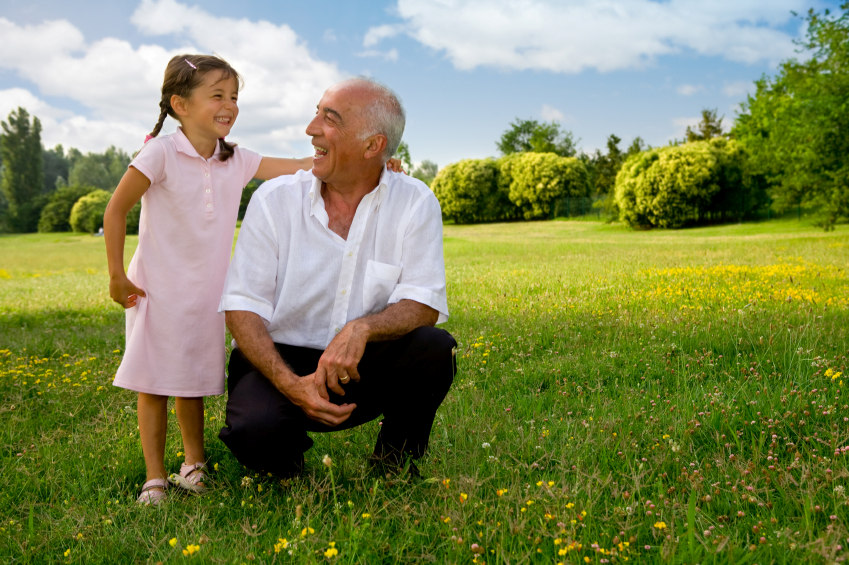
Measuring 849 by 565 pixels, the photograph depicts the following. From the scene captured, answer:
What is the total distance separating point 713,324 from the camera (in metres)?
5.71

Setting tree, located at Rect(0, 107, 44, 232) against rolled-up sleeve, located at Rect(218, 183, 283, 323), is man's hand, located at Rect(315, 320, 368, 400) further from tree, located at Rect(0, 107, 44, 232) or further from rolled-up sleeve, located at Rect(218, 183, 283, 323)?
tree, located at Rect(0, 107, 44, 232)

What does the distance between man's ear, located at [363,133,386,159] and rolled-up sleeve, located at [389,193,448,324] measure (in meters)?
0.31

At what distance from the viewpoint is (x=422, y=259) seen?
9.89 feet

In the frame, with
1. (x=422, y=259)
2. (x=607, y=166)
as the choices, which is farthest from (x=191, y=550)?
(x=607, y=166)

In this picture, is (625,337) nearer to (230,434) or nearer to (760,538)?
(760,538)

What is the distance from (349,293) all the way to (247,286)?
17.8 inches

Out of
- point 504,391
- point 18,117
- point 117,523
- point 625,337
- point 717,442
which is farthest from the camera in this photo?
point 18,117

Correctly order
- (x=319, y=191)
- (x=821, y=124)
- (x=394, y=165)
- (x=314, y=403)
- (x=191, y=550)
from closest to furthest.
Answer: (x=191, y=550) < (x=314, y=403) < (x=319, y=191) < (x=394, y=165) < (x=821, y=124)

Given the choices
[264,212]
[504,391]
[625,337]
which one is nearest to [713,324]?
[625,337]

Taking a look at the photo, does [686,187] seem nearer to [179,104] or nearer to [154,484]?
[179,104]

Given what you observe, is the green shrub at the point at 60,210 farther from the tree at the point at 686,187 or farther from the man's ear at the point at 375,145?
the man's ear at the point at 375,145

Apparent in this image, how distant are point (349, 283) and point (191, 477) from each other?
4.02 ft

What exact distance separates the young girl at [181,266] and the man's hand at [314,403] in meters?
0.84

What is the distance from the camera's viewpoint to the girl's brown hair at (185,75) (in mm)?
3229
